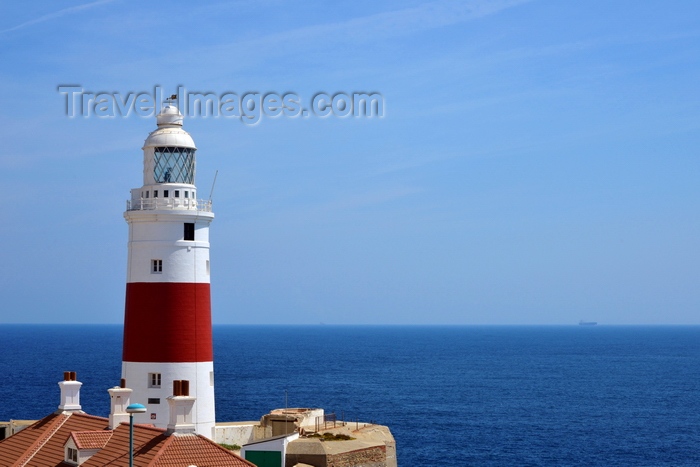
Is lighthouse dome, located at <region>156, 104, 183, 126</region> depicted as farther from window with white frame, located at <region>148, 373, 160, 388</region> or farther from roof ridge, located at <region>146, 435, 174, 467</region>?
roof ridge, located at <region>146, 435, 174, 467</region>

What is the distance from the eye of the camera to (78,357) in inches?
6122

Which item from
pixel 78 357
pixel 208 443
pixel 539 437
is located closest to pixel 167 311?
pixel 208 443

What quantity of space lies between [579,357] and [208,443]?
169m

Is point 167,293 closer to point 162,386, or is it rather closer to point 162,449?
point 162,386

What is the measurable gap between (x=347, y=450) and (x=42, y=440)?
10.2 m

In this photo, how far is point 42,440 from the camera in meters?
26.2

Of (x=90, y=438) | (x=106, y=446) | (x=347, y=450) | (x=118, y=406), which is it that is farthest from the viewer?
(x=347, y=450)

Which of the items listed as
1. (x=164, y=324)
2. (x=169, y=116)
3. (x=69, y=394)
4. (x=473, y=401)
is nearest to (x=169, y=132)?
(x=169, y=116)

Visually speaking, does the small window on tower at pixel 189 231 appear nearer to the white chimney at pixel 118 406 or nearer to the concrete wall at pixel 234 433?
the white chimney at pixel 118 406

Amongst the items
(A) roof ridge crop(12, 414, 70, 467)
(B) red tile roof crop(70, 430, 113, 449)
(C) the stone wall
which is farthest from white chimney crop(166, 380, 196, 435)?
(C) the stone wall

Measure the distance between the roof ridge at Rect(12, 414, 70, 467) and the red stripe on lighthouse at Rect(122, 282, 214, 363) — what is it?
324cm

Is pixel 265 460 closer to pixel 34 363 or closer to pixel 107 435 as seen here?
pixel 107 435

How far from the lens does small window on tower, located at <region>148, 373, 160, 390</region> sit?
1151 inches

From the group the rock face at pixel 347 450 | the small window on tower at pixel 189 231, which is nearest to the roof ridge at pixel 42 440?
the small window on tower at pixel 189 231
